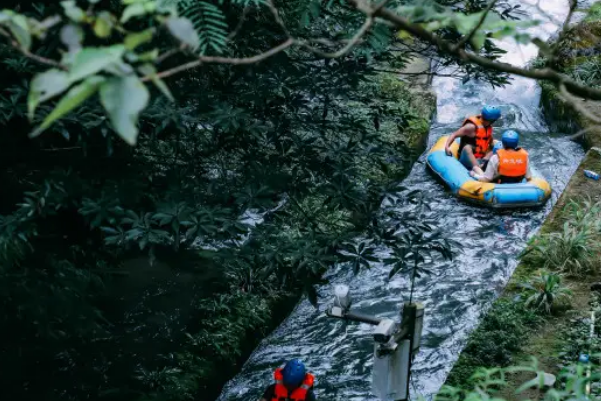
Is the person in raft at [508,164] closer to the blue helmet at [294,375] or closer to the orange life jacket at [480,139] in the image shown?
the orange life jacket at [480,139]

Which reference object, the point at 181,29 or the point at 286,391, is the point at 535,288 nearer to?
the point at 286,391

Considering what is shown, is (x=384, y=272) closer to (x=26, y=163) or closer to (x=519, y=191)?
(x=519, y=191)

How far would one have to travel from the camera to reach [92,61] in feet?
4.23

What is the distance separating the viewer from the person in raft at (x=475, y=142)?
998 centimetres

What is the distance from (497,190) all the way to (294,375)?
16.8ft

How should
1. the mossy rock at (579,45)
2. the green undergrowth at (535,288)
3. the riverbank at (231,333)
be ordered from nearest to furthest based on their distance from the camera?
the green undergrowth at (535,288)
the riverbank at (231,333)
the mossy rock at (579,45)

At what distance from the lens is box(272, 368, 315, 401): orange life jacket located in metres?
5.29

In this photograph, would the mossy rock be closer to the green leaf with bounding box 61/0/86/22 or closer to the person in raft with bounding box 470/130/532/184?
the person in raft with bounding box 470/130/532/184

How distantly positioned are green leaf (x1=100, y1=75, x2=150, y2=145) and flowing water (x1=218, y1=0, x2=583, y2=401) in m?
5.38

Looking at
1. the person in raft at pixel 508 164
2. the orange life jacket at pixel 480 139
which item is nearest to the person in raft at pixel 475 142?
the orange life jacket at pixel 480 139

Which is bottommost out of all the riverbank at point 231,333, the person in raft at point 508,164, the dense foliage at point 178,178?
the riverbank at point 231,333

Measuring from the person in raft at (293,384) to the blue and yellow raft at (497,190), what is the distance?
16.3 ft

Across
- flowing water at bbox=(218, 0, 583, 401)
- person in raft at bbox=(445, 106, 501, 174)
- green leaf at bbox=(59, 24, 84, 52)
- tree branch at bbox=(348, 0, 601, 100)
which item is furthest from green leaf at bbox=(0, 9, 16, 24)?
person in raft at bbox=(445, 106, 501, 174)

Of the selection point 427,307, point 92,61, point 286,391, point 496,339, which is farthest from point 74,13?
point 427,307
